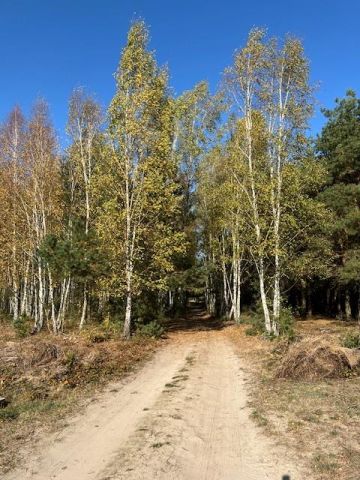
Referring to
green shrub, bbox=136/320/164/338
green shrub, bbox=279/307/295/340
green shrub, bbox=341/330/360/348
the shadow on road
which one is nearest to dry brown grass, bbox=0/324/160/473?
green shrub, bbox=136/320/164/338

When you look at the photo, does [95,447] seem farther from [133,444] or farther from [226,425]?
[226,425]

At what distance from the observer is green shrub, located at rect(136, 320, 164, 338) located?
22500 mm

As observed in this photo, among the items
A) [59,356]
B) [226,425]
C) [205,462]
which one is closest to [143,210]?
[59,356]

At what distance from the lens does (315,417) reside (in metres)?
8.66

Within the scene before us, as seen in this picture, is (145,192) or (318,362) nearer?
(318,362)

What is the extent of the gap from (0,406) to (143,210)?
15475 mm

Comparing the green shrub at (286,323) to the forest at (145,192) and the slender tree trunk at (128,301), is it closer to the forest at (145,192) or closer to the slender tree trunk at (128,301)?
the forest at (145,192)

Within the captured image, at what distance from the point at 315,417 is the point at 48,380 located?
24.2 ft

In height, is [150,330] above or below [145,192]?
below

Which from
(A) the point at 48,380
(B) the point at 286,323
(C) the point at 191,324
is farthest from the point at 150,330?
(C) the point at 191,324

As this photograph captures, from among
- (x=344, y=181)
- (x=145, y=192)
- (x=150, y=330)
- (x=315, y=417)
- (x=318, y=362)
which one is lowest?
(x=315, y=417)

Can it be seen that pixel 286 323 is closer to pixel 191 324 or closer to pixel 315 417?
pixel 315 417

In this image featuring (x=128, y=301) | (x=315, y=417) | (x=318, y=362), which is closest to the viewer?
(x=315, y=417)

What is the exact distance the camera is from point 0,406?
10.1 metres
